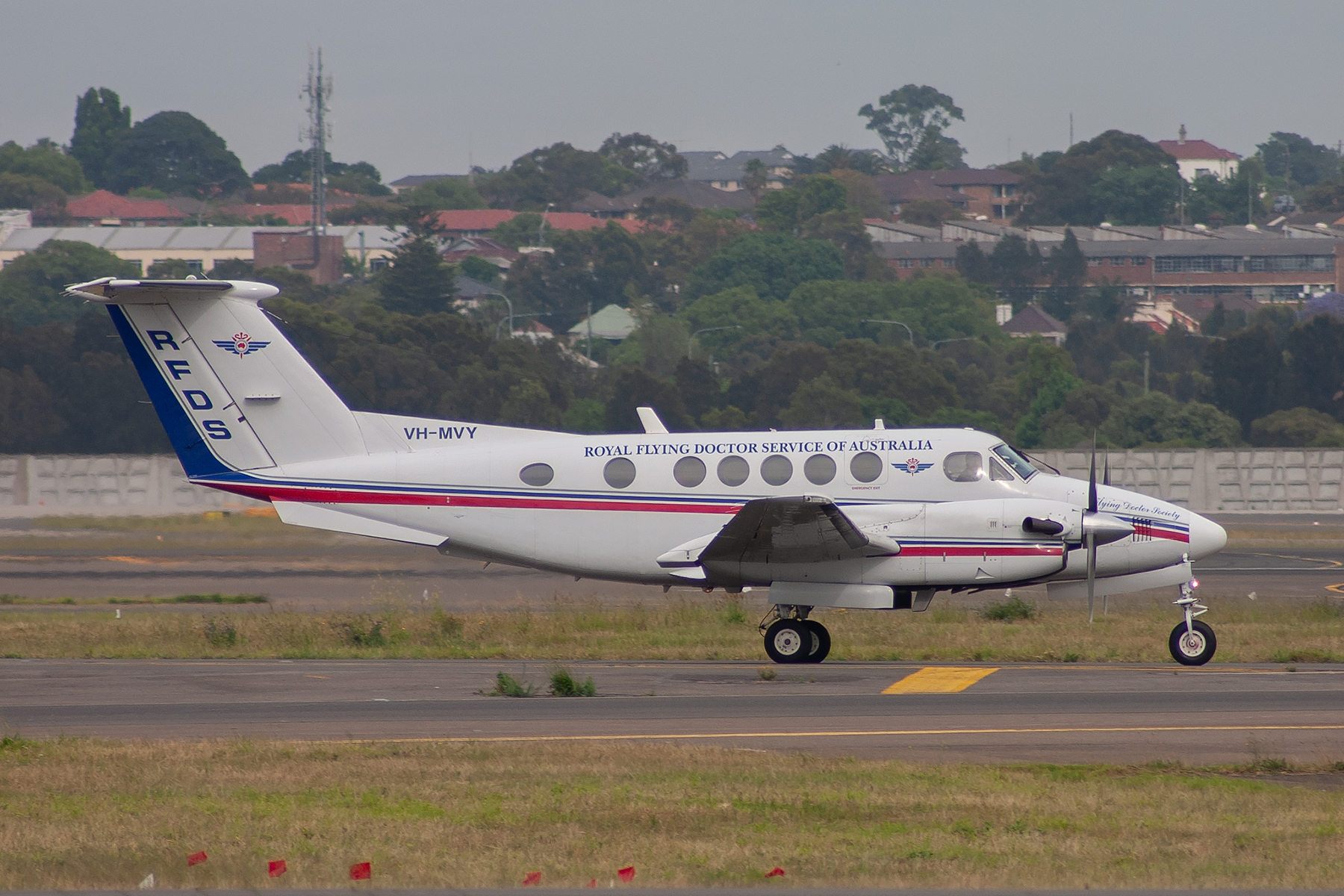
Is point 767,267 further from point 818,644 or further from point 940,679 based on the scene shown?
point 940,679

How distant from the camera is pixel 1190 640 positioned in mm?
18734

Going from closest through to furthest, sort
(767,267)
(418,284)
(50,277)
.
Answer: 1. (418,284)
2. (50,277)
3. (767,267)

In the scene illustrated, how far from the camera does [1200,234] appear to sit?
179m

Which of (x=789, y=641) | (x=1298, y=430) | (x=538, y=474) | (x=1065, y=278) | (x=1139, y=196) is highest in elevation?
(x=1139, y=196)

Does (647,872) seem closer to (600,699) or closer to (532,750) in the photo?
(532,750)

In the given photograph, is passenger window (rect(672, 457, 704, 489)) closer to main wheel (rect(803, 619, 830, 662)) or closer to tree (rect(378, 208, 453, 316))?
main wheel (rect(803, 619, 830, 662))

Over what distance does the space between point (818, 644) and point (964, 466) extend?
9.82 ft

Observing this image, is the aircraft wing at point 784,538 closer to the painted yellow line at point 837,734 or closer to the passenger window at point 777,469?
Result: the passenger window at point 777,469

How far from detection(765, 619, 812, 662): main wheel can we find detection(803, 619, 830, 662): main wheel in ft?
0.11

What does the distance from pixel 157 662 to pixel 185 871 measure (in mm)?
12385

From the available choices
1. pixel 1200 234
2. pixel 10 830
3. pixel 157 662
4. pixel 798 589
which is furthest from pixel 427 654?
pixel 1200 234

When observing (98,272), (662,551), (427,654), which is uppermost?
(98,272)

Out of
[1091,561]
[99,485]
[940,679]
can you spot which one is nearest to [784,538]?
[940,679]

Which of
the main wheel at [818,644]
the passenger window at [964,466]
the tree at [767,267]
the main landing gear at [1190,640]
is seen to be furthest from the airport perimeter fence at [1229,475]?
the tree at [767,267]
